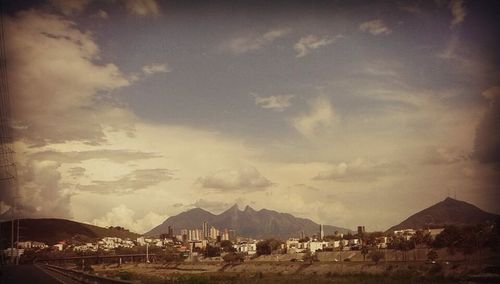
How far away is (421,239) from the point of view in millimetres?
135750

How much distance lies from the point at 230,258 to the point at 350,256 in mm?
32799

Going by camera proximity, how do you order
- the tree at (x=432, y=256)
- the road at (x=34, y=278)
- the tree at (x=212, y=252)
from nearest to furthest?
the road at (x=34, y=278)
the tree at (x=432, y=256)
the tree at (x=212, y=252)

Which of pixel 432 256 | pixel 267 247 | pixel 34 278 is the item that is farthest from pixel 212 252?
pixel 34 278

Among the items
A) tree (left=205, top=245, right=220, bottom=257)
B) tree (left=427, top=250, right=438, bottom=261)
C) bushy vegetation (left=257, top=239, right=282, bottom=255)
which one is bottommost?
tree (left=205, top=245, right=220, bottom=257)

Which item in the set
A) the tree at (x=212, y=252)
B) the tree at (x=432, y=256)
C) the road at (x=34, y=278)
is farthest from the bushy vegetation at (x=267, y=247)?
the road at (x=34, y=278)

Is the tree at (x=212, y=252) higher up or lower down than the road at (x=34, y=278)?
lower down

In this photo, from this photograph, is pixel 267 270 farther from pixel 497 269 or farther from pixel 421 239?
pixel 497 269

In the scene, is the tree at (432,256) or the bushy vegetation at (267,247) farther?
the bushy vegetation at (267,247)

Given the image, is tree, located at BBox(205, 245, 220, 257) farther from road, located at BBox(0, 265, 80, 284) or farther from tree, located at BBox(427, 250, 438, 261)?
road, located at BBox(0, 265, 80, 284)

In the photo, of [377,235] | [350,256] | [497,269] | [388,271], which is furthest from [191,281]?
[377,235]

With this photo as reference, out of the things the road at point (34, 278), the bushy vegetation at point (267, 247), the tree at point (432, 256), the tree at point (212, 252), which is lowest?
the tree at point (212, 252)

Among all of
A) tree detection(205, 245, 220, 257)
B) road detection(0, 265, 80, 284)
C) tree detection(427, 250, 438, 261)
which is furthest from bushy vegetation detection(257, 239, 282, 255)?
road detection(0, 265, 80, 284)

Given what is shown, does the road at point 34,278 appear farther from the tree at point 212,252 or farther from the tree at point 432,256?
the tree at point 212,252

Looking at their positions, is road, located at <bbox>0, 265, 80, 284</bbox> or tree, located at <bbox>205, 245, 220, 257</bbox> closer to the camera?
road, located at <bbox>0, 265, 80, 284</bbox>
